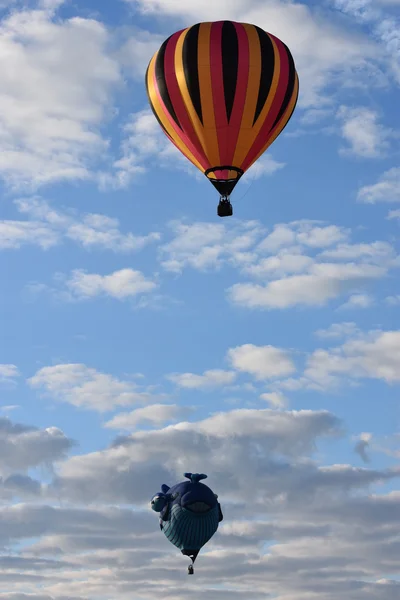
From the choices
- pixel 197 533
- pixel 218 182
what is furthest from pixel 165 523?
pixel 218 182

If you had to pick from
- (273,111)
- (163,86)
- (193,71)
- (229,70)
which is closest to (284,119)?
(273,111)

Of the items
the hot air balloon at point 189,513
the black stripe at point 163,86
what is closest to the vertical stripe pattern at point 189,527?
the hot air balloon at point 189,513

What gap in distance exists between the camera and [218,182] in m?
91.9

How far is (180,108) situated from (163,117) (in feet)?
5.33

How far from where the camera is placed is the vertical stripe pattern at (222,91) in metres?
90.4

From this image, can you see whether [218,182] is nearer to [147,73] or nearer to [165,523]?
[147,73]

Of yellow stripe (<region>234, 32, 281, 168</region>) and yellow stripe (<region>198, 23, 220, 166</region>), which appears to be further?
yellow stripe (<region>234, 32, 281, 168</region>)

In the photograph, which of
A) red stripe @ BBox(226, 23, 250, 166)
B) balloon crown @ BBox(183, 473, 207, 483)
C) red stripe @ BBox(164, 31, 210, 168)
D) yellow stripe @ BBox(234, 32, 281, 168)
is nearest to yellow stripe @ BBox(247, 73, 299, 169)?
yellow stripe @ BBox(234, 32, 281, 168)

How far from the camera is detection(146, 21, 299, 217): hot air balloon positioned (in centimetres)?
9038

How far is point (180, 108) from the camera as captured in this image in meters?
90.9

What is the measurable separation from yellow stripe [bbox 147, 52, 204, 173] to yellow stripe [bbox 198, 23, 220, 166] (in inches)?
54.1

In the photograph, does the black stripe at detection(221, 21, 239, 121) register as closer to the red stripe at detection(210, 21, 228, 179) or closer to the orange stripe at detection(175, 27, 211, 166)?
the red stripe at detection(210, 21, 228, 179)

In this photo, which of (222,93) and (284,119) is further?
(284,119)

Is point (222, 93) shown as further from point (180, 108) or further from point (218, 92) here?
point (180, 108)
